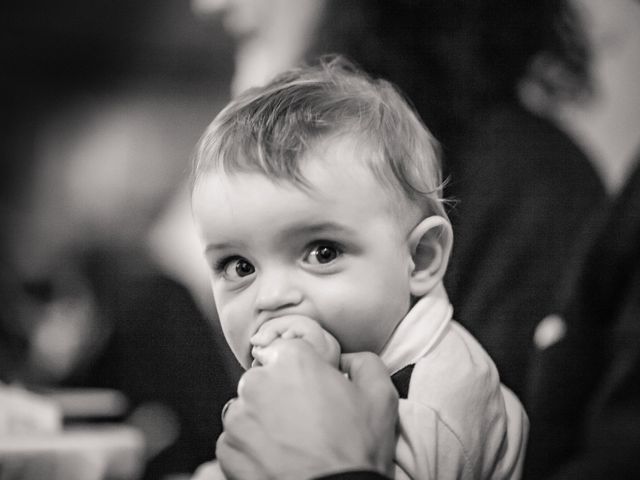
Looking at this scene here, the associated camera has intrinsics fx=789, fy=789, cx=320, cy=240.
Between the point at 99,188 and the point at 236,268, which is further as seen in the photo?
the point at 99,188

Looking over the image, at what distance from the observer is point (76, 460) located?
3.90ft

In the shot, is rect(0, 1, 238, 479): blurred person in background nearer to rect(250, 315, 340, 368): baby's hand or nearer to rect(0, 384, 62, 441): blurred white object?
rect(0, 384, 62, 441): blurred white object

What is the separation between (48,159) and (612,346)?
5.59 feet

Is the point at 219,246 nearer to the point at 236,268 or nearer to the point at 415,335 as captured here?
the point at 236,268

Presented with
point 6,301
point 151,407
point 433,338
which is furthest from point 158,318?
point 433,338

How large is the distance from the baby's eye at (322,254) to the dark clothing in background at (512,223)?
0.88 feet

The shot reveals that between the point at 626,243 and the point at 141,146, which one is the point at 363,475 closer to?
the point at 626,243

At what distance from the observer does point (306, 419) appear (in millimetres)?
642

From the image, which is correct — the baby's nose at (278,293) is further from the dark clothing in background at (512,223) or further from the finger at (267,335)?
the dark clothing in background at (512,223)

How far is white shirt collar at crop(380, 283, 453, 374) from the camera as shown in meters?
0.73

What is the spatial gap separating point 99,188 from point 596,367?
1572 mm

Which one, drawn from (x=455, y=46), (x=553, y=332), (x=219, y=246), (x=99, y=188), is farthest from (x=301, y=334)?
(x=99, y=188)

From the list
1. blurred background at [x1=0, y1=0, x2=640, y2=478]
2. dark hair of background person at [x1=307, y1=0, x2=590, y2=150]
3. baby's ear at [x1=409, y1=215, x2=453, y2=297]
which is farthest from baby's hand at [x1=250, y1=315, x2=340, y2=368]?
dark hair of background person at [x1=307, y1=0, x2=590, y2=150]

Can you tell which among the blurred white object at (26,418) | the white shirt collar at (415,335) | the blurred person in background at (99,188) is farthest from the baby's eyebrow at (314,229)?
the blurred person in background at (99,188)
